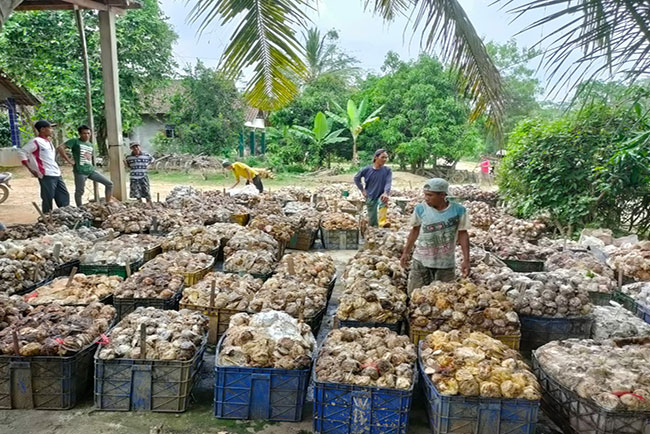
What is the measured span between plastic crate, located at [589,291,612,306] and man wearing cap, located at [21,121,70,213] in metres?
9.22

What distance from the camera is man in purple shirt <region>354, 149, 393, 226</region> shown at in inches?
334

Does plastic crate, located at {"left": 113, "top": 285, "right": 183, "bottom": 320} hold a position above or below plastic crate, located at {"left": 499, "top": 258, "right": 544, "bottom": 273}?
below

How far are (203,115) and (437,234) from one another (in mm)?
22119

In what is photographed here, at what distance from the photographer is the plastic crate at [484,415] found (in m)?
3.22

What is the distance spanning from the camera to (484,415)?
3.25 metres

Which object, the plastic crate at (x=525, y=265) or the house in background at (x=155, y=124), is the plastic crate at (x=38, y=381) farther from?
the house in background at (x=155, y=124)

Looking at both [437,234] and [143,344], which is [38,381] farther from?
[437,234]

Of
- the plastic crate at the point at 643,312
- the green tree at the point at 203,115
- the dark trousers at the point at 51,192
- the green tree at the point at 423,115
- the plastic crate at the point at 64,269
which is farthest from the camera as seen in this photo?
the green tree at the point at 203,115

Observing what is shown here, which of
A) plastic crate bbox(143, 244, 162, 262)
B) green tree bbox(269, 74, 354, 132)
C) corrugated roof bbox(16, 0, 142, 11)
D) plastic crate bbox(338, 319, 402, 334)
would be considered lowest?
plastic crate bbox(338, 319, 402, 334)

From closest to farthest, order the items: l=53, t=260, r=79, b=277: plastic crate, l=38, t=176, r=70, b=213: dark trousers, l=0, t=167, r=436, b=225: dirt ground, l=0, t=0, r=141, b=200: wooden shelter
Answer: l=53, t=260, r=79, b=277: plastic crate, l=38, t=176, r=70, b=213: dark trousers, l=0, t=0, r=141, b=200: wooden shelter, l=0, t=167, r=436, b=225: dirt ground

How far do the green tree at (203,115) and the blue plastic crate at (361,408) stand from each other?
23.2m

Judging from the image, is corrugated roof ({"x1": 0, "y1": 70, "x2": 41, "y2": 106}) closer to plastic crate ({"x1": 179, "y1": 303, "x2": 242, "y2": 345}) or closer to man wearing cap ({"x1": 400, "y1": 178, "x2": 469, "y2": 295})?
plastic crate ({"x1": 179, "y1": 303, "x2": 242, "y2": 345})

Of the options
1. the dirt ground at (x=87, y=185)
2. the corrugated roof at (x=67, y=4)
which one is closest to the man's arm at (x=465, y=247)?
the dirt ground at (x=87, y=185)

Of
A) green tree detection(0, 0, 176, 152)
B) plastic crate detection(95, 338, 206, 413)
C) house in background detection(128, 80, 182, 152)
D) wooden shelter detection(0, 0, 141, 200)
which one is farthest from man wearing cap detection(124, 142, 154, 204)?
house in background detection(128, 80, 182, 152)
